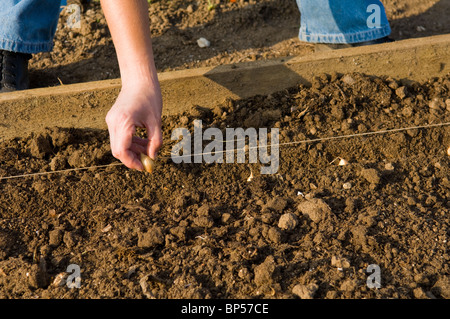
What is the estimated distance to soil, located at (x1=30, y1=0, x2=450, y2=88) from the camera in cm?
293

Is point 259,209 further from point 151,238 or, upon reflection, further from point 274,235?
point 151,238

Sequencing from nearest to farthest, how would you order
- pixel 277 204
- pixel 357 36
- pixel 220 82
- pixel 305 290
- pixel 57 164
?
1. pixel 305 290
2. pixel 277 204
3. pixel 57 164
4. pixel 220 82
5. pixel 357 36

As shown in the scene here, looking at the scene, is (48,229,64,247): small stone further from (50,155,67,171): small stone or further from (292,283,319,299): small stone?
(292,283,319,299): small stone

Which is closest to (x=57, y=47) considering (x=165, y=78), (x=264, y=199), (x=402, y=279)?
(x=165, y=78)

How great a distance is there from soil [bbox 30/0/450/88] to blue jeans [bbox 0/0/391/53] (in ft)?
0.86

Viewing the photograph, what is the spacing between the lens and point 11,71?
2.58 m

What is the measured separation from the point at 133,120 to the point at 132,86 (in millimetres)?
167

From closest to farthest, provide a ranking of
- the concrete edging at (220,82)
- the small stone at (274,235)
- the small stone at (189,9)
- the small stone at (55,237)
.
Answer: the small stone at (274,235) < the small stone at (55,237) < the concrete edging at (220,82) < the small stone at (189,9)

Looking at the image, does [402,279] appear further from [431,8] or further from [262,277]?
[431,8]

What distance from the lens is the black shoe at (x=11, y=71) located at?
2.55 metres

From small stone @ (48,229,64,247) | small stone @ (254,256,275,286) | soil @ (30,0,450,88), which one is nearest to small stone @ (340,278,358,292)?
small stone @ (254,256,275,286)

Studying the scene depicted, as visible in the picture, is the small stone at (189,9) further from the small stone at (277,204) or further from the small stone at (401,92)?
the small stone at (277,204)

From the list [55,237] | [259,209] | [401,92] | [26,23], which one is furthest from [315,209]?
[26,23]

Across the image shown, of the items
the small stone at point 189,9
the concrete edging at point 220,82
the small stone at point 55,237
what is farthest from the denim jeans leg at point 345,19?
the small stone at point 55,237
